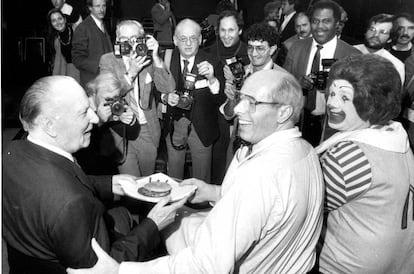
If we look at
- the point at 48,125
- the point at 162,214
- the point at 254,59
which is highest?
the point at 254,59

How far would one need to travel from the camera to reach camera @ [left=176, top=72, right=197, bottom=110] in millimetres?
3033

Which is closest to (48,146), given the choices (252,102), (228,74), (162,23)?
(252,102)

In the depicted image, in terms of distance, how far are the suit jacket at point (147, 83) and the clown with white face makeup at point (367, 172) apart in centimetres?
146

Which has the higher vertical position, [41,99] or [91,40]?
[91,40]

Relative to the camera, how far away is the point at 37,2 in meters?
3.79

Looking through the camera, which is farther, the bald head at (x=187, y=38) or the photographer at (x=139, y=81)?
the bald head at (x=187, y=38)

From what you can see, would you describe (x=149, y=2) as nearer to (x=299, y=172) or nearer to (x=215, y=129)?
(x=215, y=129)

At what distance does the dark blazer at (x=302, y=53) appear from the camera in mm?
3439

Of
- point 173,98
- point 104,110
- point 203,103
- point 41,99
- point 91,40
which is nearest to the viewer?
point 41,99

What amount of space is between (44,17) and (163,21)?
0.97 metres

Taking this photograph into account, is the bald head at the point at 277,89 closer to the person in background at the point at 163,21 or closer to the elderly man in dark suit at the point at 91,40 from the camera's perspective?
the elderly man in dark suit at the point at 91,40

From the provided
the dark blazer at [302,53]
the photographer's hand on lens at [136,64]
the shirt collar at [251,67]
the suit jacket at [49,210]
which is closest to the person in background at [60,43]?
the photographer's hand on lens at [136,64]

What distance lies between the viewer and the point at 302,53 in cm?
350

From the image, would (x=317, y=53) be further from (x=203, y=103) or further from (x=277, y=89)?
(x=277, y=89)
